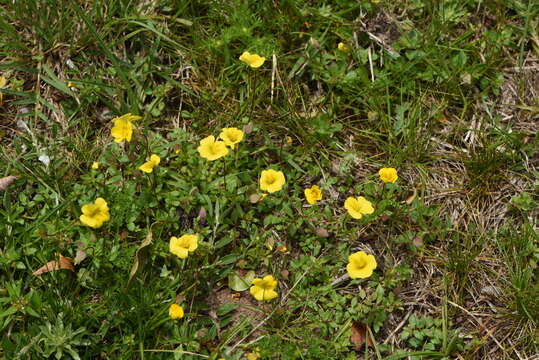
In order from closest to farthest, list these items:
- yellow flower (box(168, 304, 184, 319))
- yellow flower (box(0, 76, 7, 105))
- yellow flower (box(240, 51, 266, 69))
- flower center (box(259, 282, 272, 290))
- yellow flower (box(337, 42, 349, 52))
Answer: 1. yellow flower (box(168, 304, 184, 319))
2. flower center (box(259, 282, 272, 290))
3. yellow flower (box(240, 51, 266, 69))
4. yellow flower (box(0, 76, 7, 105))
5. yellow flower (box(337, 42, 349, 52))

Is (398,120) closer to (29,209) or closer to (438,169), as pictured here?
(438,169)

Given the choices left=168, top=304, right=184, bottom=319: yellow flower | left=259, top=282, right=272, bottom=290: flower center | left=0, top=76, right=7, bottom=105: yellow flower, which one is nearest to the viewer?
left=168, top=304, right=184, bottom=319: yellow flower

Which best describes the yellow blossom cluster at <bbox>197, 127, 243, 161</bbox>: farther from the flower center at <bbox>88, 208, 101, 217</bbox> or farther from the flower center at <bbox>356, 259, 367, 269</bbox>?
the flower center at <bbox>356, 259, 367, 269</bbox>

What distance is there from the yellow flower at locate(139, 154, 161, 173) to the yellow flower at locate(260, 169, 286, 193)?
1.87 feet

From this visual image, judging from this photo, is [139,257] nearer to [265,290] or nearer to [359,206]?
[265,290]

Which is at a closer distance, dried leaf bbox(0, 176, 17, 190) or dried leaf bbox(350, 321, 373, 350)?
dried leaf bbox(350, 321, 373, 350)

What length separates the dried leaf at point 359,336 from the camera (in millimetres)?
3199

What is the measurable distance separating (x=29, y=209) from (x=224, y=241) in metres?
1.10

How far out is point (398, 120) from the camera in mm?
3705

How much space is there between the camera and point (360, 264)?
321 centimetres

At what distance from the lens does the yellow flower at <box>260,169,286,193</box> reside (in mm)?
3320

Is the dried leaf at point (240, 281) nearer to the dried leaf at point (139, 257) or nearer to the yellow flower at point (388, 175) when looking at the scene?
the dried leaf at point (139, 257)

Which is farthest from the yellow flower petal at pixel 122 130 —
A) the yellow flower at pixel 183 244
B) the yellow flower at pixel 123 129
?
the yellow flower at pixel 183 244

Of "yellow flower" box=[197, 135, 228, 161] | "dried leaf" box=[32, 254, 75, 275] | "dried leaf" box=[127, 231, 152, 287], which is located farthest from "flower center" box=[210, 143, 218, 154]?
"dried leaf" box=[32, 254, 75, 275]
